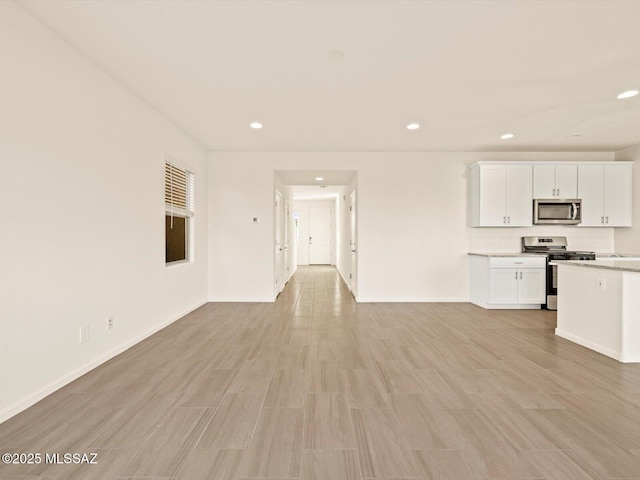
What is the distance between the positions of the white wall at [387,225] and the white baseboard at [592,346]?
6.60 ft

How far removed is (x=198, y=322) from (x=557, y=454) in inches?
154

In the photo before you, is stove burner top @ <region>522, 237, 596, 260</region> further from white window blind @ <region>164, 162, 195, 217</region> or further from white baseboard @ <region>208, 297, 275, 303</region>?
white window blind @ <region>164, 162, 195, 217</region>

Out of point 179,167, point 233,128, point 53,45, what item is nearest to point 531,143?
point 233,128

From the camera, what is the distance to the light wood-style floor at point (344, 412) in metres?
1.60

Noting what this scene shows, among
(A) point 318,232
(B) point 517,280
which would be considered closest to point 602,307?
(B) point 517,280

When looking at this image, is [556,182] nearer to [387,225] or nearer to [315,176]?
[387,225]

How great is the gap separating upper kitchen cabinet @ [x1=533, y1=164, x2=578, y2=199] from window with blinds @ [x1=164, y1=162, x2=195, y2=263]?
18.5ft

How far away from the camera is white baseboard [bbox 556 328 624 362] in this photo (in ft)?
9.78

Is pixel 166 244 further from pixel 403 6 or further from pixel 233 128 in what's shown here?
pixel 403 6

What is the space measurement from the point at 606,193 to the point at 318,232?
9.28m

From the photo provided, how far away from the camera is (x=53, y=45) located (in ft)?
7.80

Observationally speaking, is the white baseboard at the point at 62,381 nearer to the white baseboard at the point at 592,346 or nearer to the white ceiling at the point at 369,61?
the white ceiling at the point at 369,61

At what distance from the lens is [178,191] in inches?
180

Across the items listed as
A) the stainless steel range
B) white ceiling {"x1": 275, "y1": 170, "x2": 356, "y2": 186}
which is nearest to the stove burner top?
the stainless steel range
